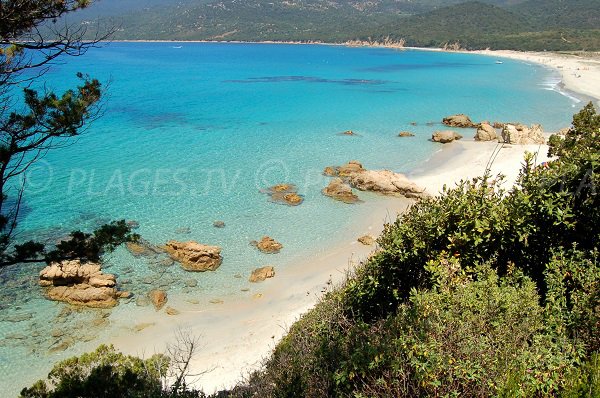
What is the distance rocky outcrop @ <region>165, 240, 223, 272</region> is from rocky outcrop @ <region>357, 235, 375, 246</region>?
7392mm

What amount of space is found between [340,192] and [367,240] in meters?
6.79

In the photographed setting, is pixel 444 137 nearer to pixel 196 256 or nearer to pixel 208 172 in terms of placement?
pixel 208 172

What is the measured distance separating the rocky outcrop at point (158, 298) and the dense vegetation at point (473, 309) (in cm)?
631

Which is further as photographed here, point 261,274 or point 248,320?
point 261,274

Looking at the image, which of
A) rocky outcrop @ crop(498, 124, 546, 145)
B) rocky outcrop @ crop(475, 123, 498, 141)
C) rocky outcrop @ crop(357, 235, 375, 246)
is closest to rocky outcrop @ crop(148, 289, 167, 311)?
rocky outcrop @ crop(357, 235, 375, 246)

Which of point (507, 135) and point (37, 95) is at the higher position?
point (37, 95)

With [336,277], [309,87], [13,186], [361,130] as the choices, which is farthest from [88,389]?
[309,87]

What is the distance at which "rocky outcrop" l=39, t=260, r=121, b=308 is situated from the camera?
1614cm

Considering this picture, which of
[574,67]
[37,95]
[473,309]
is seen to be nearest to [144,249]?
[37,95]

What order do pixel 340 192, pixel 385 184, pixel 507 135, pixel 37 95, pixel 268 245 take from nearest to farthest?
pixel 37 95
pixel 268 245
pixel 340 192
pixel 385 184
pixel 507 135

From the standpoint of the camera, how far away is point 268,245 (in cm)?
2083

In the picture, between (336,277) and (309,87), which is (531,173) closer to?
(336,277)

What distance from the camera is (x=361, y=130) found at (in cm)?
4691

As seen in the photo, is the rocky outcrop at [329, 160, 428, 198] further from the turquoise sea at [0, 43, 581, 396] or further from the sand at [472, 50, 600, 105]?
the sand at [472, 50, 600, 105]
